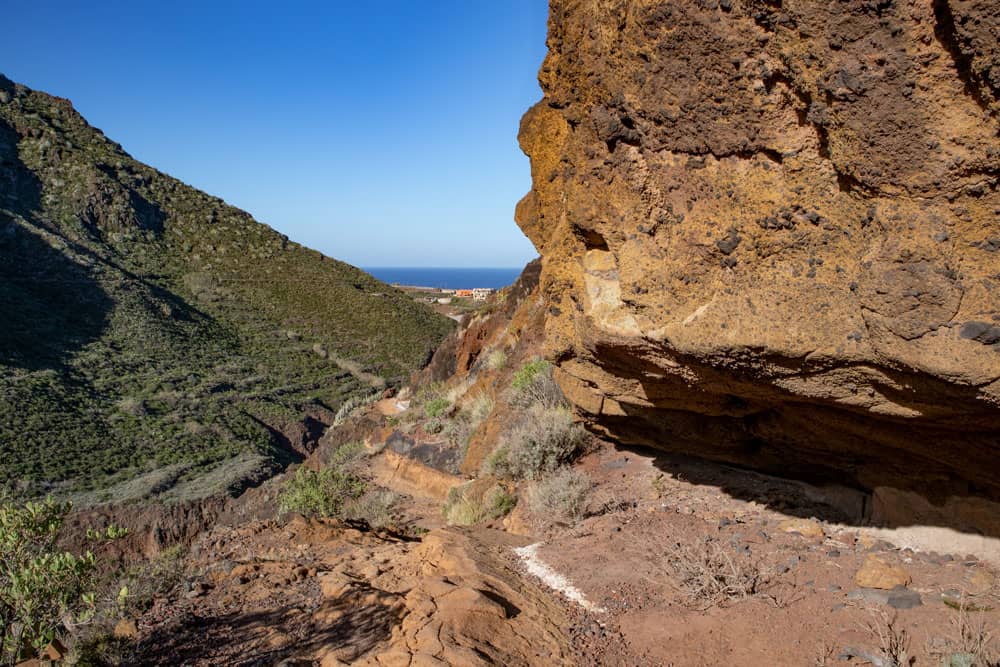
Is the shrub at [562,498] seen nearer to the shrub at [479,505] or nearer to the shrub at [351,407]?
the shrub at [479,505]

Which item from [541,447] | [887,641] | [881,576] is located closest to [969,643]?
[887,641]

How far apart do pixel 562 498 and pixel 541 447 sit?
1073 mm

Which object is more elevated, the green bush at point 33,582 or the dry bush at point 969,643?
the dry bush at point 969,643

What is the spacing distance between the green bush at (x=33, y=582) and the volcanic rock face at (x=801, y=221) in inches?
145

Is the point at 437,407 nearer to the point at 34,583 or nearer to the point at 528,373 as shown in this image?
the point at 528,373

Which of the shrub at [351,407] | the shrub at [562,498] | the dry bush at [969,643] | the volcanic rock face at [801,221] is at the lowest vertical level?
the shrub at [351,407]

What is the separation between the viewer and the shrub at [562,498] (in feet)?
18.6

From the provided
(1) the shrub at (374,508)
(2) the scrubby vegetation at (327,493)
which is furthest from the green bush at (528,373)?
(2) the scrubby vegetation at (327,493)

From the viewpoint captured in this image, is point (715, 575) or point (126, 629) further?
point (126, 629)

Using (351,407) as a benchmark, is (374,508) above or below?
above

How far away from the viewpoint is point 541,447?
6.83 meters

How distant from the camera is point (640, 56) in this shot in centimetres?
329

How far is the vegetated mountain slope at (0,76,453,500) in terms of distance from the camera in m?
19.5

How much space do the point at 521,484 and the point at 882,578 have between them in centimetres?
402
